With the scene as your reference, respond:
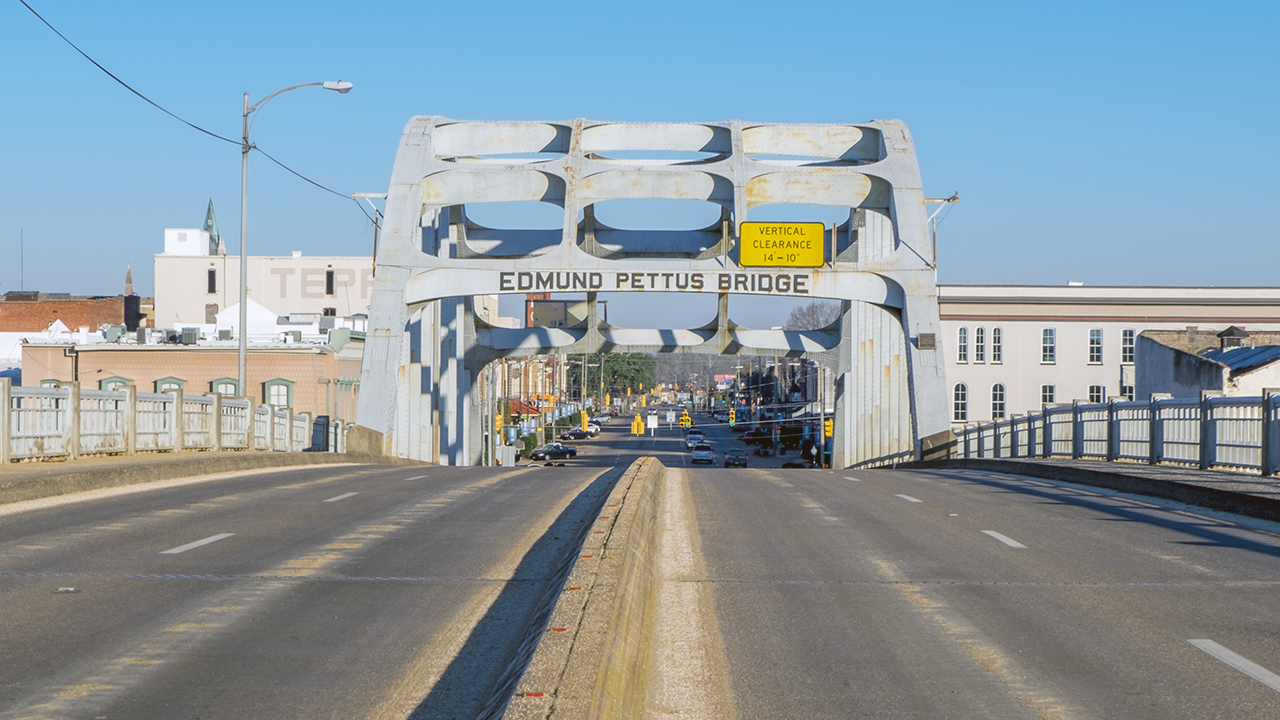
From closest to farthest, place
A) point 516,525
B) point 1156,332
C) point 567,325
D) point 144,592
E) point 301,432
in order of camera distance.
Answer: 1. point 144,592
2. point 516,525
3. point 301,432
4. point 567,325
5. point 1156,332

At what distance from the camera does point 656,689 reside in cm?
668

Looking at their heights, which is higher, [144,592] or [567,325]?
[567,325]

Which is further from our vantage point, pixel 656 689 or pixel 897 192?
pixel 897 192

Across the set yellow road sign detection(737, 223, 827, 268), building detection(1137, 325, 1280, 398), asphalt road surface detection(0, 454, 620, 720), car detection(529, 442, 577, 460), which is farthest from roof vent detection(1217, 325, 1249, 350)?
asphalt road surface detection(0, 454, 620, 720)

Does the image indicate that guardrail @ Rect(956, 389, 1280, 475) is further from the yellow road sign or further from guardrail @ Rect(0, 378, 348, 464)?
guardrail @ Rect(0, 378, 348, 464)

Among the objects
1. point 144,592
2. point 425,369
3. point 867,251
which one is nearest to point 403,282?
point 425,369

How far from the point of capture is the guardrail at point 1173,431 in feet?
66.7

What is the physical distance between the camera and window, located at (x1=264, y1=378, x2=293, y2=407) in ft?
175

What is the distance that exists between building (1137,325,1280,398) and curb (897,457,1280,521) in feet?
52.8

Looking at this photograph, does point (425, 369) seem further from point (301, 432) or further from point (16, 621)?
point (16, 621)

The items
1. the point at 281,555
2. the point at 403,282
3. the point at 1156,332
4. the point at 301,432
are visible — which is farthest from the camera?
the point at 1156,332

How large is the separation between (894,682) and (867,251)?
48.1 meters

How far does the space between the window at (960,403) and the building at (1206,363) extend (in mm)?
16407

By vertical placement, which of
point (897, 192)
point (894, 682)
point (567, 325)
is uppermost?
point (897, 192)
